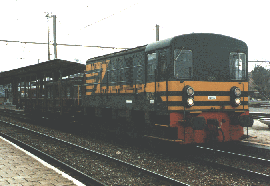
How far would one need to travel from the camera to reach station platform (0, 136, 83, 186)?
5.55 meters

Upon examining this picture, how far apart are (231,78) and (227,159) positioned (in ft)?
8.58

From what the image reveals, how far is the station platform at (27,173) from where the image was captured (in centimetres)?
555

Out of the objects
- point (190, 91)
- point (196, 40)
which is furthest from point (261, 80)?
point (190, 91)

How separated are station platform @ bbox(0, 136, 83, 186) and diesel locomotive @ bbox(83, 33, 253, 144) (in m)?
3.60

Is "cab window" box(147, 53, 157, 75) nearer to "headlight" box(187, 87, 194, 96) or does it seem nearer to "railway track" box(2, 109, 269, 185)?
"headlight" box(187, 87, 194, 96)

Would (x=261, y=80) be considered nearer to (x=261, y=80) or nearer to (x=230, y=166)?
(x=261, y=80)

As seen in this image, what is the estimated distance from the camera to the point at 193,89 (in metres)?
8.49

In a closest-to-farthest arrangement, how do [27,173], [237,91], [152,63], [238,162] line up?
[27,173] < [238,162] < [237,91] < [152,63]

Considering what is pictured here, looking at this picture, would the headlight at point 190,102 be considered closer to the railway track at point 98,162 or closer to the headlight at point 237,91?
the headlight at point 237,91

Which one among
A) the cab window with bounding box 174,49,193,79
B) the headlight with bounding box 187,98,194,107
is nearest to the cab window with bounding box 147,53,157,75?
the cab window with bounding box 174,49,193,79

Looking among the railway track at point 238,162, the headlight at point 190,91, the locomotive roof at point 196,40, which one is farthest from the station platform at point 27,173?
the locomotive roof at point 196,40

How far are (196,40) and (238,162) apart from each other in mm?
3791

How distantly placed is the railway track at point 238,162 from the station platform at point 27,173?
373 centimetres

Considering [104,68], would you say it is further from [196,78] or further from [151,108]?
[196,78]
